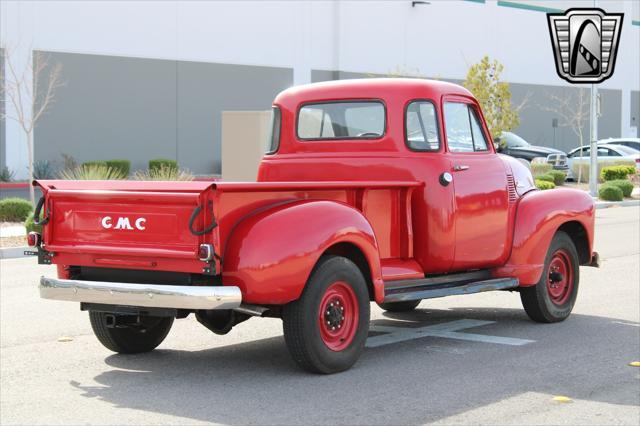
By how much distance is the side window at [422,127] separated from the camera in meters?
9.48

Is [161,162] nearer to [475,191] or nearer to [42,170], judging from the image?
[42,170]

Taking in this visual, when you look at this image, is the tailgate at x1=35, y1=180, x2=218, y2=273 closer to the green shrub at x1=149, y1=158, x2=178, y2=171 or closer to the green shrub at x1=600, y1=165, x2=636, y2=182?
the green shrub at x1=149, y1=158, x2=178, y2=171

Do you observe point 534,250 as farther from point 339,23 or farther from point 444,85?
point 339,23

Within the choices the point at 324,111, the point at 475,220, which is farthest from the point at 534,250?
the point at 324,111

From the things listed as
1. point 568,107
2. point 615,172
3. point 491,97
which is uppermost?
point 568,107

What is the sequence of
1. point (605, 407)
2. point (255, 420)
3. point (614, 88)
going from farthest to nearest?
point (614, 88) < point (605, 407) < point (255, 420)

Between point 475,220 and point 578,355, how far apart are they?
1510mm

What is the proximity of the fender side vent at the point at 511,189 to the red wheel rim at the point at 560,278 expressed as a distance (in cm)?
74

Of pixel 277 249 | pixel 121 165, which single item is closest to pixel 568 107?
pixel 121 165

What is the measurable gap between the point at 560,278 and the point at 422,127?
2.14 metres

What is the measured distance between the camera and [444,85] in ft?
32.2

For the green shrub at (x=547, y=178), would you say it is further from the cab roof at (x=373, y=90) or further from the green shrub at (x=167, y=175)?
the cab roof at (x=373, y=90)

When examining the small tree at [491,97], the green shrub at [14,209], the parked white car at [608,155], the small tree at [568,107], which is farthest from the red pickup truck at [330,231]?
the small tree at [568,107]

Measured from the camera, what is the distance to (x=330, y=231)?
25.6ft
